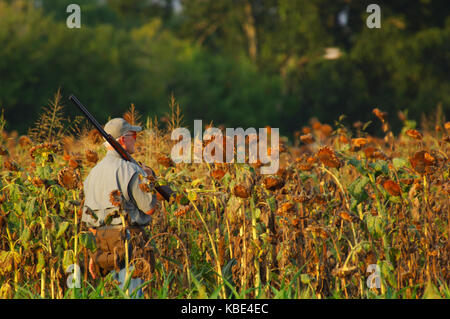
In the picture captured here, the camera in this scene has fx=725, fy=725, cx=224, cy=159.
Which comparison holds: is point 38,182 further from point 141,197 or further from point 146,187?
point 146,187

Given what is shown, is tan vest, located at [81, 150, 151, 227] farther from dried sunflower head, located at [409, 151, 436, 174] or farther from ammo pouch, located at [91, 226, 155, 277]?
dried sunflower head, located at [409, 151, 436, 174]

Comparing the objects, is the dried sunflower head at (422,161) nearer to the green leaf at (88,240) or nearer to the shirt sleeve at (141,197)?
the shirt sleeve at (141,197)

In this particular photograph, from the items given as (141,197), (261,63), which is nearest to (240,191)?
(141,197)

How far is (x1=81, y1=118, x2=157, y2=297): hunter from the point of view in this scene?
4.34 metres

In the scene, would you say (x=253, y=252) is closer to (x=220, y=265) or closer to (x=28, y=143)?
(x=220, y=265)

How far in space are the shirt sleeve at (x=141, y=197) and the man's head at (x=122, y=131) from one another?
→ 296mm

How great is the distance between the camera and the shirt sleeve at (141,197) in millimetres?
4305

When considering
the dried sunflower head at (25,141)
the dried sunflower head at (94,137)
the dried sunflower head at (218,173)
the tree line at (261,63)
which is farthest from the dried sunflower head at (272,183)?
the tree line at (261,63)

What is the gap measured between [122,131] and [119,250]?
2.51ft

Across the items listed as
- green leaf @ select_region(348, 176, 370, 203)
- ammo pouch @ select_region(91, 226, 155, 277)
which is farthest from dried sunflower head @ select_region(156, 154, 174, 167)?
green leaf @ select_region(348, 176, 370, 203)

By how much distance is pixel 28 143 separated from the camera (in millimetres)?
6461
